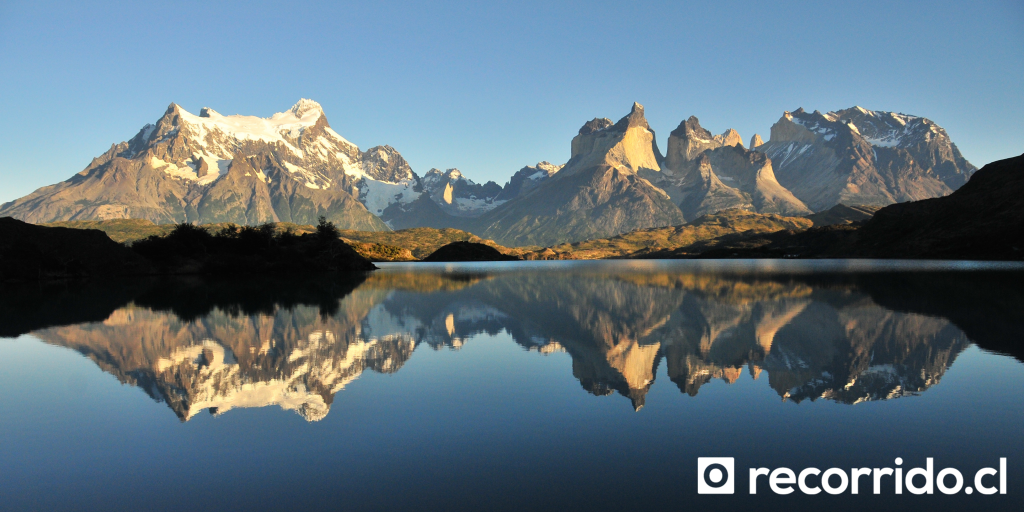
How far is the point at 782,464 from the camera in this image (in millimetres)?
12312

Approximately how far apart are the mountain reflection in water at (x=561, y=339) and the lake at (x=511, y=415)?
20 centimetres

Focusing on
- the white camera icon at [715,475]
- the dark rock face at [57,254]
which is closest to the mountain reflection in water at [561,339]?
the white camera icon at [715,475]

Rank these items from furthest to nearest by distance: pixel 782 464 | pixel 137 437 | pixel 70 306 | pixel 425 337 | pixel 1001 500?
pixel 70 306, pixel 425 337, pixel 137 437, pixel 782 464, pixel 1001 500

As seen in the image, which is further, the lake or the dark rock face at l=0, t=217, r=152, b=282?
A: the dark rock face at l=0, t=217, r=152, b=282

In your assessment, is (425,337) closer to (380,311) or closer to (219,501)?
(380,311)

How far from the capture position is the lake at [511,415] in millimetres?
11133

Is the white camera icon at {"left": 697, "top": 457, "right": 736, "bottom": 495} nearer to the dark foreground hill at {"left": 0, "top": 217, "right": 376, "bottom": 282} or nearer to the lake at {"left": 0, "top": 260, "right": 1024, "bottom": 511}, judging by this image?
the lake at {"left": 0, "top": 260, "right": 1024, "bottom": 511}

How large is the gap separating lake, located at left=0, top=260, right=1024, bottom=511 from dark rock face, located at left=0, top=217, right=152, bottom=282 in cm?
8053

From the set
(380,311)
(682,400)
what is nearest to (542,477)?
(682,400)

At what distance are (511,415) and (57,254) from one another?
387ft

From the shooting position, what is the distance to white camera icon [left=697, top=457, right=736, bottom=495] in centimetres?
1110

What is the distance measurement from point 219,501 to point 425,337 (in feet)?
69.4

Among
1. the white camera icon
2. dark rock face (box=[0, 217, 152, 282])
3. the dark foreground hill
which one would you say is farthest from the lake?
the dark foreground hill

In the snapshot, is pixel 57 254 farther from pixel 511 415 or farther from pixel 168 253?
pixel 511 415
